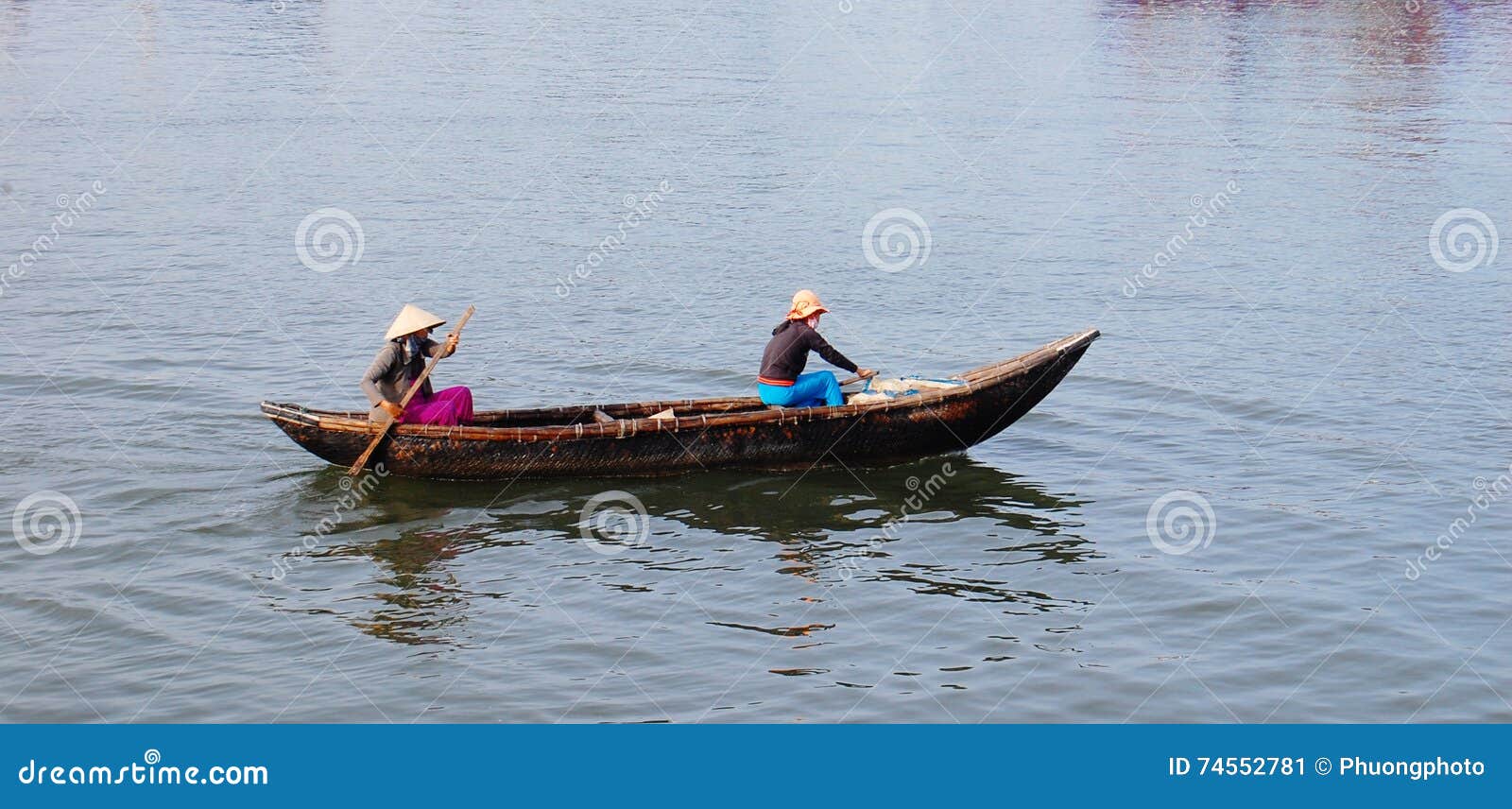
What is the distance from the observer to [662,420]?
39.3 ft

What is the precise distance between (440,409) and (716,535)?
236 cm

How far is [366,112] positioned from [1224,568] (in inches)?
852

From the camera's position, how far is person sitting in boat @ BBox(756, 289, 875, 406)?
12.0 m

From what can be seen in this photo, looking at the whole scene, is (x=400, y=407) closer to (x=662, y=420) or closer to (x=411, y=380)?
(x=411, y=380)

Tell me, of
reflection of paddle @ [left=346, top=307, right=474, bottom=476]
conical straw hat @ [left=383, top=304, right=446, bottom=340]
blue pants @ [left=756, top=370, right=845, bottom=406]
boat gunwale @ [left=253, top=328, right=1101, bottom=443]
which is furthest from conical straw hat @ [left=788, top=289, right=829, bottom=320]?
conical straw hat @ [left=383, top=304, right=446, bottom=340]

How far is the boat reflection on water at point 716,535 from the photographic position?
34.1ft

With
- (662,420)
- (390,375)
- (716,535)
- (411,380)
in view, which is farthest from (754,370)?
(390,375)

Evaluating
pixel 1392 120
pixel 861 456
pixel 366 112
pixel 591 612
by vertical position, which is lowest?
pixel 591 612

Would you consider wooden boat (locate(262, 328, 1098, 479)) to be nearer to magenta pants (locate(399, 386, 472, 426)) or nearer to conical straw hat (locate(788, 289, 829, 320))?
magenta pants (locate(399, 386, 472, 426))

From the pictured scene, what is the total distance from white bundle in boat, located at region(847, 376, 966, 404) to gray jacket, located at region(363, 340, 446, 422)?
3.32 m

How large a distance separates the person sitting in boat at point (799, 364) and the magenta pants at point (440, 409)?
2314 mm

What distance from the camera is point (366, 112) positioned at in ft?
94.2

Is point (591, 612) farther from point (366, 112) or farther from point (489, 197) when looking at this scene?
point (366, 112)

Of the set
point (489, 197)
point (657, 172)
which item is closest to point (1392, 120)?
point (657, 172)
